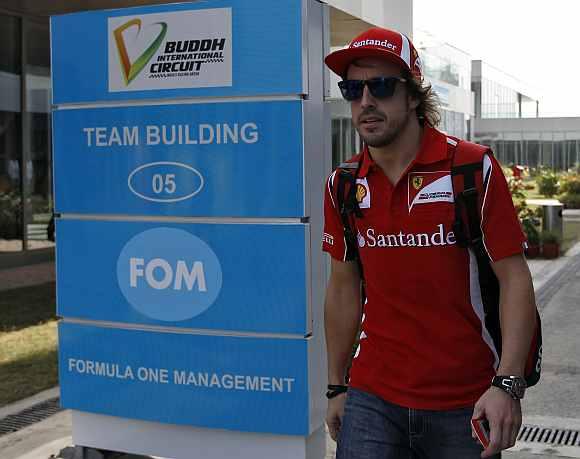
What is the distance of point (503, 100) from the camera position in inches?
3691

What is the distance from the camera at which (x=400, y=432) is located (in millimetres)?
2926

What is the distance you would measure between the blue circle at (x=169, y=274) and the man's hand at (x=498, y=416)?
2590mm

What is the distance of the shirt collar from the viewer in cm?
289

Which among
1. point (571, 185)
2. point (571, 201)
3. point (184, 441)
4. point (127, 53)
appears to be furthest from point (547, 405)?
point (571, 185)

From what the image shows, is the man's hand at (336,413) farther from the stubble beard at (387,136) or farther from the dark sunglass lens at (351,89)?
the dark sunglass lens at (351,89)

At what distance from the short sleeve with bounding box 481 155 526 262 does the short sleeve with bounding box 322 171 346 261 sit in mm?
540

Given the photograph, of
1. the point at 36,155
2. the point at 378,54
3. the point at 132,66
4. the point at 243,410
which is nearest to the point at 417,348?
the point at 378,54

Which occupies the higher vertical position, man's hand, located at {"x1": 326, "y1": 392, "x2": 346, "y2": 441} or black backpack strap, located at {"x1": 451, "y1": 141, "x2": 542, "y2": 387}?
black backpack strap, located at {"x1": 451, "y1": 141, "x2": 542, "y2": 387}

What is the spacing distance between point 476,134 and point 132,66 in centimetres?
7142

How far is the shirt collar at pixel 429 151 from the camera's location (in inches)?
114

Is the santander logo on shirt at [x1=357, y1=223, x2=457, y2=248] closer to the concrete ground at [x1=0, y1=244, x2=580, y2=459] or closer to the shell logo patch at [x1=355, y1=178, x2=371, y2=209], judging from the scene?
the shell logo patch at [x1=355, y1=178, x2=371, y2=209]

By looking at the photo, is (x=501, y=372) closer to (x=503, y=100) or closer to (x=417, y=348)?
(x=417, y=348)

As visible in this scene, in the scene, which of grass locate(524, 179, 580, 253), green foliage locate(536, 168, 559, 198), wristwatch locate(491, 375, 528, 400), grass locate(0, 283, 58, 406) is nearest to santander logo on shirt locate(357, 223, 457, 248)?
wristwatch locate(491, 375, 528, 400)

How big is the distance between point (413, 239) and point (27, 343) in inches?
295
